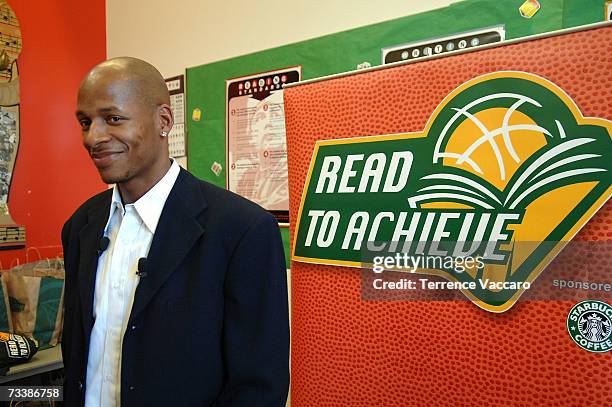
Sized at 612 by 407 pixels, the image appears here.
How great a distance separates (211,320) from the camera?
106 cm

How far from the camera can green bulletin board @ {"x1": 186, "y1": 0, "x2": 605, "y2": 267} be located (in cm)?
156

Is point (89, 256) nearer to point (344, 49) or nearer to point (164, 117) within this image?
point (164, 117)

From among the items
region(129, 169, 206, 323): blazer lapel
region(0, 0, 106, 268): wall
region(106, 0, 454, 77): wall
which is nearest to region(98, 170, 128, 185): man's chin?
region(129, 169, 206, 323): blazer lapel

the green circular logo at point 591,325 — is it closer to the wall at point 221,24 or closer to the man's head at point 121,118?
the man's head at point 121,118

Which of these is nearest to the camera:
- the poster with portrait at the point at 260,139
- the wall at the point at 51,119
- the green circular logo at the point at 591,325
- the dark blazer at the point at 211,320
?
the green circular logo at the point at 591,325

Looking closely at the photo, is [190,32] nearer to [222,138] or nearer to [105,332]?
[222,138]

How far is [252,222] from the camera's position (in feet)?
3.56

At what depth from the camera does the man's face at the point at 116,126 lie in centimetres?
108

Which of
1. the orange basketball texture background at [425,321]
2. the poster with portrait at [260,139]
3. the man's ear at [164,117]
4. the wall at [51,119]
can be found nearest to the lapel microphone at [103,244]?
the man's ear at [164,117]

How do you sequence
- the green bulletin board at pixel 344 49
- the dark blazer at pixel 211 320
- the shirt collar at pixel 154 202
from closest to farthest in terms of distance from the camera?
the dark blazer at pixel 211 320 < the shirt collar at pixel 154 202 < the green bulletin board at pixel 344 49

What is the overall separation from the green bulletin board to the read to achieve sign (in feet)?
2.28

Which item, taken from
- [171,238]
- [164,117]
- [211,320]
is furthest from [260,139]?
[211,320]

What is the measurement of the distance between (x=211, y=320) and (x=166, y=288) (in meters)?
0.13

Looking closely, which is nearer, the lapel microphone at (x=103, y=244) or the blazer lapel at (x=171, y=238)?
the blazer lapel at (x=171, y=238)
